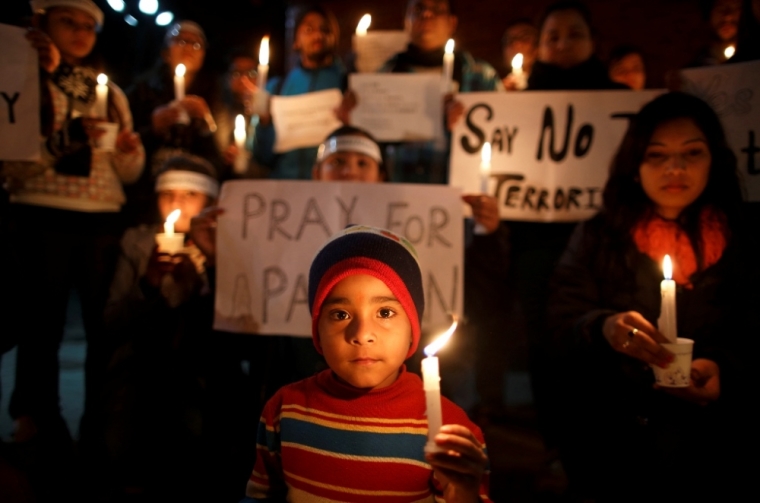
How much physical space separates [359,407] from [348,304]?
25 cm

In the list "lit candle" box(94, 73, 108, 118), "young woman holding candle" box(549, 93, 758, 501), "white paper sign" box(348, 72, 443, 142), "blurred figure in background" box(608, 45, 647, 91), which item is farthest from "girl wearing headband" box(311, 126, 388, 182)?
"blurred figure in background" box(608, 45, 647, 91)

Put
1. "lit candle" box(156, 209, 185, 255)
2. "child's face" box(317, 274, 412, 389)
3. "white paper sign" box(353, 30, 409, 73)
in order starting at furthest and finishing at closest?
"white paper sign" box(353, 30, 409, 73)
"lit candle" box(156, 209, 185, 255)
"child's face" box(317, 274, 412, 389)

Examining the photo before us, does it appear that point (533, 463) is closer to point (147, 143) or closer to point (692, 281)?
point (692, 281)

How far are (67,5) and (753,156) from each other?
3.48 meters

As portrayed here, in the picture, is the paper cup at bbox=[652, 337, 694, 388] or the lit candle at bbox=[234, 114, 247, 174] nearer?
the paper cup at bbox=[652, 337, 694, 388]

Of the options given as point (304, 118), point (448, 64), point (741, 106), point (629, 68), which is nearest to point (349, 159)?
point (448, 64)

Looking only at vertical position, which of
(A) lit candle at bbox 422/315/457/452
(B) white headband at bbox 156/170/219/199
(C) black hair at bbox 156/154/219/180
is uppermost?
(C) black hair at bbox 156/154/219/180

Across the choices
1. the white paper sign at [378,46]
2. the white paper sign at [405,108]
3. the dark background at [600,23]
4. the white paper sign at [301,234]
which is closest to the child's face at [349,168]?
the white paper sign at [301,234]

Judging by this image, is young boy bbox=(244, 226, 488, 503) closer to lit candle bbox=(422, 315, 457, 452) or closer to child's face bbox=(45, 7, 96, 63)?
lit candle bbox=(422, 315, 457, 452)

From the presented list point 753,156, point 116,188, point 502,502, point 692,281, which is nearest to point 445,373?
point 502,502

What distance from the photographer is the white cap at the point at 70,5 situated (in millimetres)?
2977

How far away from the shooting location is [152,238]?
9.58 feet

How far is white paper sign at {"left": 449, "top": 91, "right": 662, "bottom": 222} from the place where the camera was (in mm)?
3078

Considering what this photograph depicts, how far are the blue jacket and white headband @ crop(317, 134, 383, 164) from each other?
81 cm
